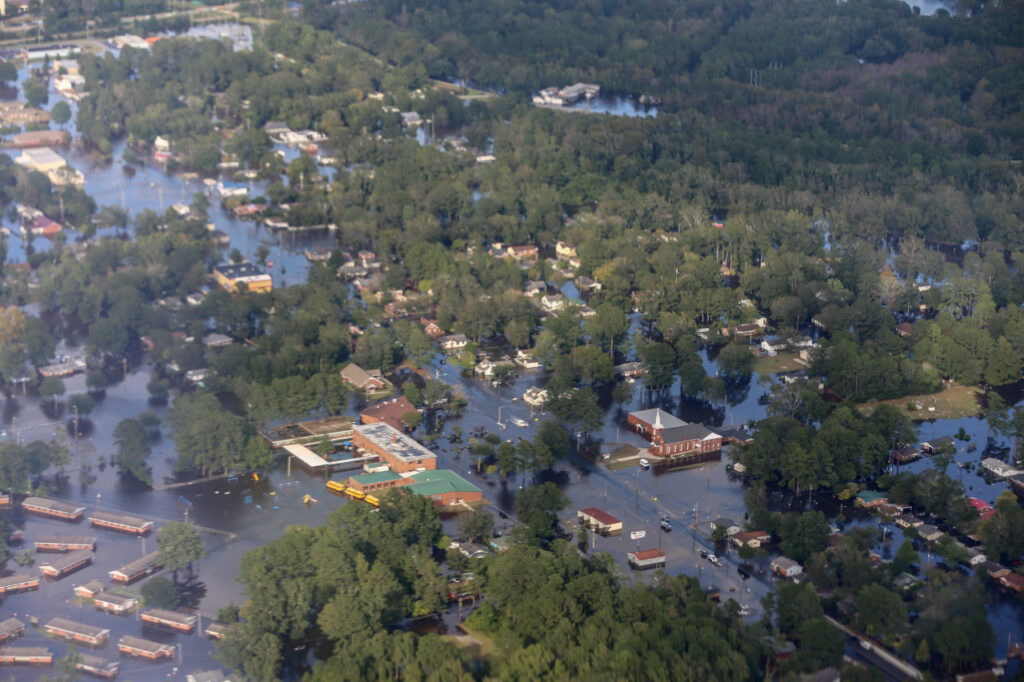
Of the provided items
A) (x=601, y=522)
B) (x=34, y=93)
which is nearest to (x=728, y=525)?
(x=601, y=522)

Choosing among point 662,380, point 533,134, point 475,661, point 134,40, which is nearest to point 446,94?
point 533,134

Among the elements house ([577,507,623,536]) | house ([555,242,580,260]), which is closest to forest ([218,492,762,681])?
house ([577,507,623,536])

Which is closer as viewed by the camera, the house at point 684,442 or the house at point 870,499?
the house at point 870,499

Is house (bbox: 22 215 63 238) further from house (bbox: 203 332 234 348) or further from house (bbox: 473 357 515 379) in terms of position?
house (bbox: 473 357 515 379)

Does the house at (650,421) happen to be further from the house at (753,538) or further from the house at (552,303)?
the house at (552,303)

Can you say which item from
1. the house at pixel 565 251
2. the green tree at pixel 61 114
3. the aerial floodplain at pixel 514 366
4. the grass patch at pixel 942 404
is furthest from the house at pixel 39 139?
the grass patch at pixel 942 404

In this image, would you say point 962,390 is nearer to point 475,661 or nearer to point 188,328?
point 475,661
